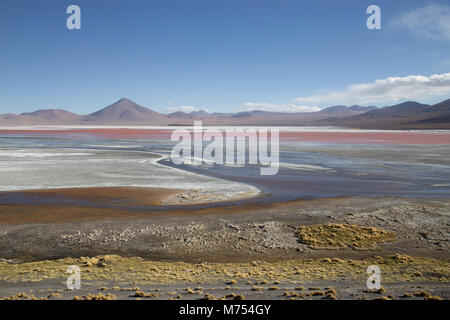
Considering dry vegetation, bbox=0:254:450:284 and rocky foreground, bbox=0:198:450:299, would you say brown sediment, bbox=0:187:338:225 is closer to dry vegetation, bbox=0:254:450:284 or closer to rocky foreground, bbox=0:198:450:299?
rocky foreground, bbox=0:198:450:299

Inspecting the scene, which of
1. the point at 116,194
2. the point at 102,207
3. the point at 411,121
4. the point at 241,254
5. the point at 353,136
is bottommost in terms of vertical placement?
the point at 241,254

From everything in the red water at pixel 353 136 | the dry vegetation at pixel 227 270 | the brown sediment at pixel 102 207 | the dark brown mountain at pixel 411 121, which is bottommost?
the dry vegetation at pixel 227 270

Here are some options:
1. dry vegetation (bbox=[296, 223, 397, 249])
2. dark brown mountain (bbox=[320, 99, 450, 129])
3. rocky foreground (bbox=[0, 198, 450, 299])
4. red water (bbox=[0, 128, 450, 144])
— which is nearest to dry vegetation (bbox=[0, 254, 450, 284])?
rocky foreground (bbox=[0, 198, 450, 299])

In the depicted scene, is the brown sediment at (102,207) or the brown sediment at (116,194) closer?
the brown sediment at (102,207)

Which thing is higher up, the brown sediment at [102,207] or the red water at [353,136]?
the red water at [353,136]

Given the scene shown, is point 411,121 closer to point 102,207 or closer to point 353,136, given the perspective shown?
point 353,136

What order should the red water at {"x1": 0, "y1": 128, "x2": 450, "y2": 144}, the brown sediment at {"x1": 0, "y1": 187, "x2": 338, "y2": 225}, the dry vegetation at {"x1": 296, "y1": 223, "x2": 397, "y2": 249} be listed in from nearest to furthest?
the dry vegetation at {"x1": 296, "y1": 223, "x2": 397, "y2": 249} → the brown sediment at {"x1": 0, "y1": 187, "x2": 338, "y2": 225} → the red water at {"x1": 0, "y1": 128, "x2": 450, "y2": 144}

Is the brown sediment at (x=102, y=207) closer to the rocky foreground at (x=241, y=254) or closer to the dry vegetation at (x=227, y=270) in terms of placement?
the rocky foreground at (x=241, y=254)

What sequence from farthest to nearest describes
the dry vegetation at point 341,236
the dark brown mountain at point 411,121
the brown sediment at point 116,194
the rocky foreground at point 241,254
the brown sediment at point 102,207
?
the dark brown mountain at point 411,121 → the brown sediment at point 116,194 → the brown sediment at point 102,207 → the dry vegetation at point 341,236 → the rocky foreground at point 241,254

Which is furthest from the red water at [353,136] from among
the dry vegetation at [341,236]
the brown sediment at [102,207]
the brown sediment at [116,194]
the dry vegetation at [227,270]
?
the dry vegetation at [227,270]

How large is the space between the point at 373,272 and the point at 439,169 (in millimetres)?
15008

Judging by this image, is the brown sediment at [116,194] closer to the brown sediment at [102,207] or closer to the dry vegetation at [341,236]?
the brown sediment at [102,207]

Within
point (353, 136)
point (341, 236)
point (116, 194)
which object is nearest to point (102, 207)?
point (116, 194)

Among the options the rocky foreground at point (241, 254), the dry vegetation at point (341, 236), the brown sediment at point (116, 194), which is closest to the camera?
the rocky foreground at point (241, 254)
